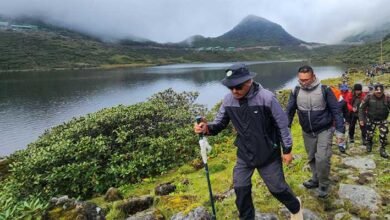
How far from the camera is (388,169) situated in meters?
9.11

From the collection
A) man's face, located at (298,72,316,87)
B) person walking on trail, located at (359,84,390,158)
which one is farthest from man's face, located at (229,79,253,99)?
person walking on trail, located at (359,84,390,158)

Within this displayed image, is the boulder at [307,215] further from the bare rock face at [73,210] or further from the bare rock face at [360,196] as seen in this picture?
the bare rock face at [73,210]

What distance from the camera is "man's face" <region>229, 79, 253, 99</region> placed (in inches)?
200

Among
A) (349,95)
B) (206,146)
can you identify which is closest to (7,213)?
(206,146)

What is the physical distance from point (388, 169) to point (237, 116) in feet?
19.4

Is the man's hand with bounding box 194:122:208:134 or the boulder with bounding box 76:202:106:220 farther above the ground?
the man's hand with bounding box 194:122:208:134

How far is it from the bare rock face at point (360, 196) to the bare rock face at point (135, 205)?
4.28 meters

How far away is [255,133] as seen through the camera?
5160 mm

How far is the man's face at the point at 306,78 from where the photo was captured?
23.2 ft

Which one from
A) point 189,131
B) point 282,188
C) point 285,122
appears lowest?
point 189,131

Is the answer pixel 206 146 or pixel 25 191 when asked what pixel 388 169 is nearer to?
pixel 206 146

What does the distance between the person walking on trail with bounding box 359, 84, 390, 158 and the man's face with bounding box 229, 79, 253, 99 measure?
7033mm

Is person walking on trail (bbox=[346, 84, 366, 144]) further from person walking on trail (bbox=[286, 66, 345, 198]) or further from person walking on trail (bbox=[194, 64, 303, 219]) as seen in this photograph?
person walking on trail (bbox=[194, 64, 303, 219])

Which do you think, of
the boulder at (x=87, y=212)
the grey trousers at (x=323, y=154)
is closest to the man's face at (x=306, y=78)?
the grey trousers at (x=323, y=154)
